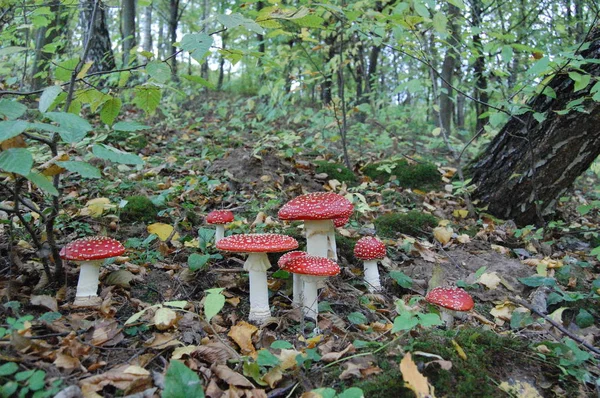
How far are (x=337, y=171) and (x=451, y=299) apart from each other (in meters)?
3.77

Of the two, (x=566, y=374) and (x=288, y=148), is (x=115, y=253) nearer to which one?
(x=566, y=374)

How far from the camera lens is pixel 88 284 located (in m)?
3.06

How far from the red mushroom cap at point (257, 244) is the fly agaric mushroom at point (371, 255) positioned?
2.94 feet

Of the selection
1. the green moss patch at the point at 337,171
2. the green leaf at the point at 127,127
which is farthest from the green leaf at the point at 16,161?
the green moss patch at the point at 337,171

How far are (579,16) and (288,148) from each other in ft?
23.5

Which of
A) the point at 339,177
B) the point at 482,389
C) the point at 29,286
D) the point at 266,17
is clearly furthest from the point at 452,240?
the point at 29,286

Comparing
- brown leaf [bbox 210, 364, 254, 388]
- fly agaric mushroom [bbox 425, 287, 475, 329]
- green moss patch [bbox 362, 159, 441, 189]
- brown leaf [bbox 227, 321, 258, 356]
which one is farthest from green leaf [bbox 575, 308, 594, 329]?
green moss patch [bbox 362, 159, 441, 189]

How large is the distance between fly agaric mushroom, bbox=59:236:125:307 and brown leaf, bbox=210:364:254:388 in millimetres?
1212

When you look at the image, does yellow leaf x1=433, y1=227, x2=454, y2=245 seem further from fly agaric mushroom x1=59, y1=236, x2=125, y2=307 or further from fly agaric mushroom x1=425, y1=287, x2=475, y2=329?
fly agaric mushroom x1=59, y1=236, x2=125, y2=307

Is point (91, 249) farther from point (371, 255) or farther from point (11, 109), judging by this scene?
point (371, 255)

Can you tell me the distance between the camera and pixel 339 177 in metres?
6.54

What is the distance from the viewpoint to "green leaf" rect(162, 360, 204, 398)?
1.91m

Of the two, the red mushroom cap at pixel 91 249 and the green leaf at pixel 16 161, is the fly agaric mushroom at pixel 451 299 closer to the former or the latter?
the red mushroom cap at pixel 91 249

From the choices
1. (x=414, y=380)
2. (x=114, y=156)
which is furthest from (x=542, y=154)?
(x=114, y=156)
